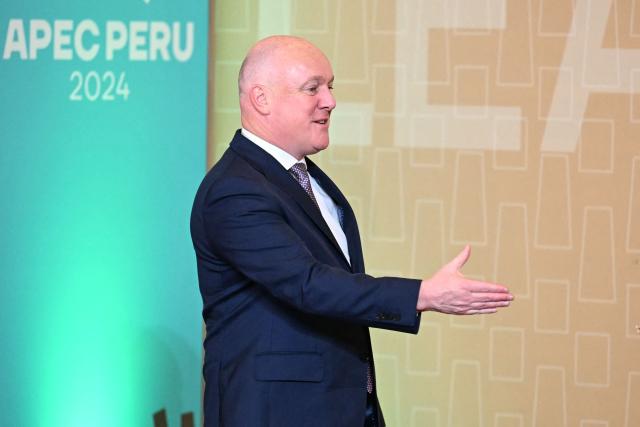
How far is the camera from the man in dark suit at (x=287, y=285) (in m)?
1.93

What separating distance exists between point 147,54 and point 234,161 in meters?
1.36

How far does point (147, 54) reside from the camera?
11.1 ft

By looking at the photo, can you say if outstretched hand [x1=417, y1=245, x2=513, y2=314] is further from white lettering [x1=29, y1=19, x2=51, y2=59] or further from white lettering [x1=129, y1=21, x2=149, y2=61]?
white lettering [x1=29, y1=19, x2=51, y2=59]

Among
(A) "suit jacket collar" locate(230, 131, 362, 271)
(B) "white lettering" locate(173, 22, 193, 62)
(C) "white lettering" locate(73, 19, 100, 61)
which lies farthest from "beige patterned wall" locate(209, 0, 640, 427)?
(A) "suit jacket collar" locate(230, 131, 362, 271)

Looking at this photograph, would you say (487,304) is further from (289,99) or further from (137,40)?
(137,40)

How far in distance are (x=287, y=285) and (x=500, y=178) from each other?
1742mm

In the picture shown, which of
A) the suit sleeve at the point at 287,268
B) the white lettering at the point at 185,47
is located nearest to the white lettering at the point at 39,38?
the white lettering at the point at 185,47

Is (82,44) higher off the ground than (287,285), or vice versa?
(82,44)

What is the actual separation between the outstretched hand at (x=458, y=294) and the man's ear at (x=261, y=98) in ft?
2.10

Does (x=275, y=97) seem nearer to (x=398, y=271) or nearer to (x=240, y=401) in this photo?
(x=240, y=401)

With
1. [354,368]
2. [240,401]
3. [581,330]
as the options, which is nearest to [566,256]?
[581,330]

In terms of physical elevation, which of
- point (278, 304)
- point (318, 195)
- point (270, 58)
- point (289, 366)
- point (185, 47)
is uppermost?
point (185, 47)

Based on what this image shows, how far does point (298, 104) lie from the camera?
2.29 m

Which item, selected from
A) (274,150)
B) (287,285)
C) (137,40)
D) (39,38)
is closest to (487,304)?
(287,285)
